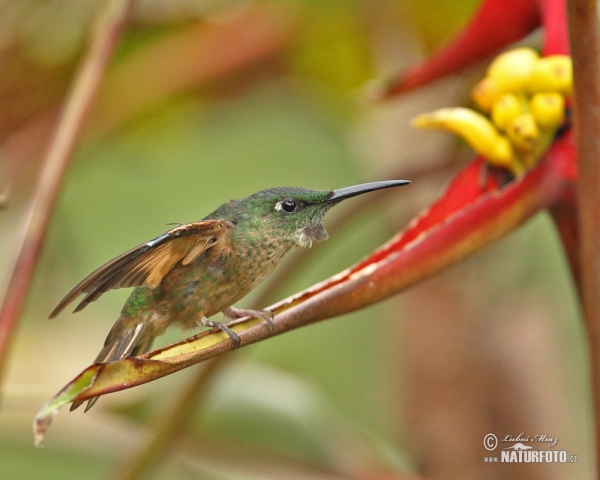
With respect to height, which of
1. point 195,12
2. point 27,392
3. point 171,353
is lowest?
point 171,353

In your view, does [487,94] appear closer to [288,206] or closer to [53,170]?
[288,206]

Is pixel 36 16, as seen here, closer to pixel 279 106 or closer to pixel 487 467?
pixel 279 106

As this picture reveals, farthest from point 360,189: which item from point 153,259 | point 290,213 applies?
point 153,259

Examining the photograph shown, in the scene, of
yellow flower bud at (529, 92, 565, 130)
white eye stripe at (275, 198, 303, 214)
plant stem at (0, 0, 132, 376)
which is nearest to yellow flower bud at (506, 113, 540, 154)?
yellow flower bud at (529, 92, 565, 130)

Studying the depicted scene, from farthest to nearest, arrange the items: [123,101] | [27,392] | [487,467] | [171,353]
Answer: [123,101], [27,392], [487,467], [171,353]

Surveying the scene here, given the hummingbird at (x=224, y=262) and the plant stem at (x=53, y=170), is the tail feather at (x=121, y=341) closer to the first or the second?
the hummingbird at (x=224, y=262)

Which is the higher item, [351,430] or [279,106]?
[279,106]

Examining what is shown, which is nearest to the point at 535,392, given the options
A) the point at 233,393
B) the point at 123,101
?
the point at 233,393

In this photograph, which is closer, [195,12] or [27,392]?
[27,392]
